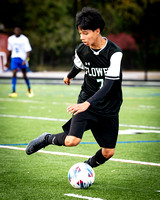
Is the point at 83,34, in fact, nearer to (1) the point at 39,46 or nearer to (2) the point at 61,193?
(2) the point at 61,193

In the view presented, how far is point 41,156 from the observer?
23.2ft

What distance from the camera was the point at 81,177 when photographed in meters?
5.26

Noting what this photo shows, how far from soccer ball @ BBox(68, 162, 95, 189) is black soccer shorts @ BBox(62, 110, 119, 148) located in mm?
386

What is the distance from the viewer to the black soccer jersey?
5.39 m

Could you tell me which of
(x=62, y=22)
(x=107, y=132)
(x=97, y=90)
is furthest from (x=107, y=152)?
(x=62, y=22)

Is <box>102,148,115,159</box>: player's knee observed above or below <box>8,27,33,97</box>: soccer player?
below

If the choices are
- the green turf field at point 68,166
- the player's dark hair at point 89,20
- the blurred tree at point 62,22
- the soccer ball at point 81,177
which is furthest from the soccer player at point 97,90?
the blurred tree at point 62,22

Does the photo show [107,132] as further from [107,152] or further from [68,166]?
[68,166]

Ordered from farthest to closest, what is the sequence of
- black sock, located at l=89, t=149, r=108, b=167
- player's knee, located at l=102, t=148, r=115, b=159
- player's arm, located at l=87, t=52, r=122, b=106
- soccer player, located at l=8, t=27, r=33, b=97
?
1. soccer player, located at l=8, t=27, r=33, b=97
2. black sock, located at l=89, t=149, r=108, b=167
3. player's knee, located at l=102, t=148, r=115, b=159
4. player's arm, located at l=87, t=52, r=122, b=106

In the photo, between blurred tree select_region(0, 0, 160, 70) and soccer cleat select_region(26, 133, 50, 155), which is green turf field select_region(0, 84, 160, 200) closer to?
soccer cleat select_region(26, 133, 50, 155)

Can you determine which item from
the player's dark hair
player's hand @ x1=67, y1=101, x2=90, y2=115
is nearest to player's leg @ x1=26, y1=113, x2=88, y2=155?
player's hand @ x1=67, y1=101, x2=90, y2=115

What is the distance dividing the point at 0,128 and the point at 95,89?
4.68 metres

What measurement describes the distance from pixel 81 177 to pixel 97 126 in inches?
26.7

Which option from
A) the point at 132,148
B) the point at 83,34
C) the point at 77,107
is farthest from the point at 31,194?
the point at 132,148
